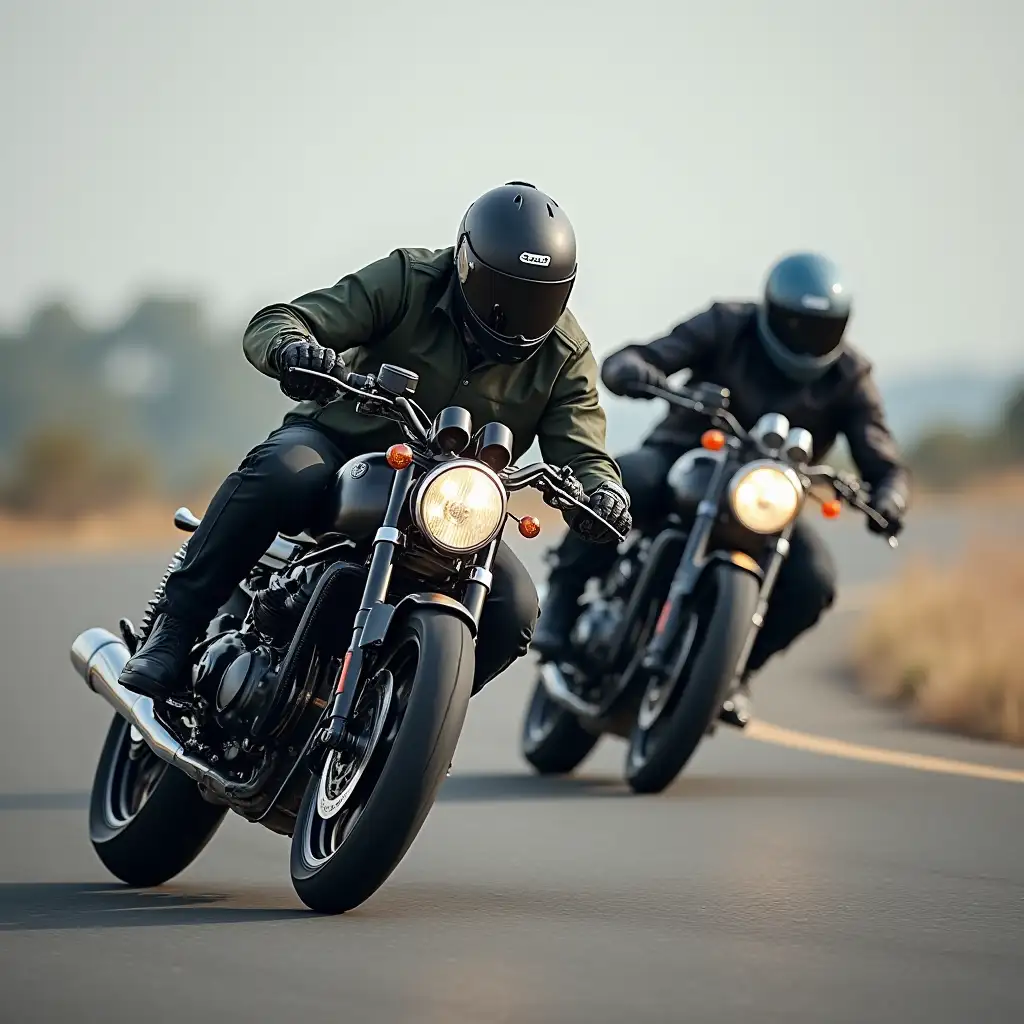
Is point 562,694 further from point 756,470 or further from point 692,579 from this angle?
point 756,470

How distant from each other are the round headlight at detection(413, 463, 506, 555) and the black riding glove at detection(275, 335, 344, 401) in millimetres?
361

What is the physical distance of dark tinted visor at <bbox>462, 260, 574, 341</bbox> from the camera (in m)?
7.14

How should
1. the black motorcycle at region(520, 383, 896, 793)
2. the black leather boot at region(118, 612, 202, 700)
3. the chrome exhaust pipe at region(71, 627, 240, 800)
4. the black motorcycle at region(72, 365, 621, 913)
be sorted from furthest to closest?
the black motorcycle at region(520, 383, 896, 793), the black leather boot at region(118, 612, 202, 700), the chrome exhaust pipe at region(71, 627, 240, 800), the black motorcycle at region(72, 365, 621, 913)

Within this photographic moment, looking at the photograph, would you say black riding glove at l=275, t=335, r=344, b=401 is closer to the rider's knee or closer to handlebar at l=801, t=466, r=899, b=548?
the rider's knee

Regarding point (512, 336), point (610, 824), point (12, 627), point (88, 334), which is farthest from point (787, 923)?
point (88, 334)

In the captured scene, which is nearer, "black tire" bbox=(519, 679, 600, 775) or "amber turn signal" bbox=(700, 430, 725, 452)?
"amber turn signal" bbox=(700, 430, 725, 452)

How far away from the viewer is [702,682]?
388 inches

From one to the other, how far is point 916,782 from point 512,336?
14.0 feet

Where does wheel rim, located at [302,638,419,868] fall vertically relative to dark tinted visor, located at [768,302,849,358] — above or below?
below

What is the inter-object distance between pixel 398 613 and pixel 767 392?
4.82 m

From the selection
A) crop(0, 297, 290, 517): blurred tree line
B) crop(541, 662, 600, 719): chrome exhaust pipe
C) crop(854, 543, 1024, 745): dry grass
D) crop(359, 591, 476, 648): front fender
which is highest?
crop(359, 591, 476, 648): front fender

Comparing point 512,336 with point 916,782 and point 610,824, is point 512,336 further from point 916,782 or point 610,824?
point 916,782

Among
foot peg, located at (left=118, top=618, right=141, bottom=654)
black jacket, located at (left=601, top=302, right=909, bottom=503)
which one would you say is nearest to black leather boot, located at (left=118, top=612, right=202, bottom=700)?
foot peg, located at (left=118, top=618, right=141, bottom=654)

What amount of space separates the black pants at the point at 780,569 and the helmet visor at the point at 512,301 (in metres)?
3.62
